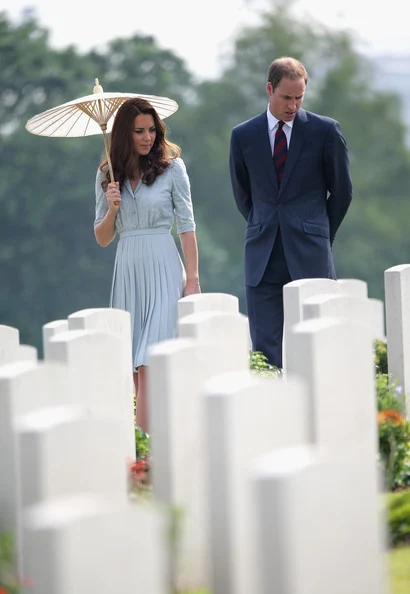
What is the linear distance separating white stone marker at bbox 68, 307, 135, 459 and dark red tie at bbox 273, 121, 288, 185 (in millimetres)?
1848

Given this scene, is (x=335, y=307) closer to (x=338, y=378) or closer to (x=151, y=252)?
(x=338, y=378)

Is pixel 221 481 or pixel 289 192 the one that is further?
pixel 289 192

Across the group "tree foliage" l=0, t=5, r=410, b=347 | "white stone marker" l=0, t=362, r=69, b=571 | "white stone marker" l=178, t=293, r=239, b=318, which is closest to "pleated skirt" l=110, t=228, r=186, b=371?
"white stone marker" l=178, t=293, r=239, b=318

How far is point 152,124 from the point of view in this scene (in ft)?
20.8

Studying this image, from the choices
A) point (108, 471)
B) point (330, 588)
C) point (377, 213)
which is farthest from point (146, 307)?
point (377, 213)

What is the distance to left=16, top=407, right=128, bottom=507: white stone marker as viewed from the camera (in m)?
2.96

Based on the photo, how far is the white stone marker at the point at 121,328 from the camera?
4.95 m

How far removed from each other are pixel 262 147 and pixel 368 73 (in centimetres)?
3697

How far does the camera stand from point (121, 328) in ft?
17.1

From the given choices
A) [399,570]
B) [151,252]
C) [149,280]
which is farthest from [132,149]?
[399,570]

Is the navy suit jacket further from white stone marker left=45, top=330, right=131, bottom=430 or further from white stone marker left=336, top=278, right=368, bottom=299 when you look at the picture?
white stone marker left=45, top=330, right=131, bottom=430

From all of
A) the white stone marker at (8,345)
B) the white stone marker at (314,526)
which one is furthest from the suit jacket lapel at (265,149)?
the white stone marker at (314,526)

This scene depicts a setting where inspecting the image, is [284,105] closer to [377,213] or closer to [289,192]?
[289,192]

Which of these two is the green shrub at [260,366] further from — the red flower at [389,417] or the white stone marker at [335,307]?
the white stone marker at [335,307]
